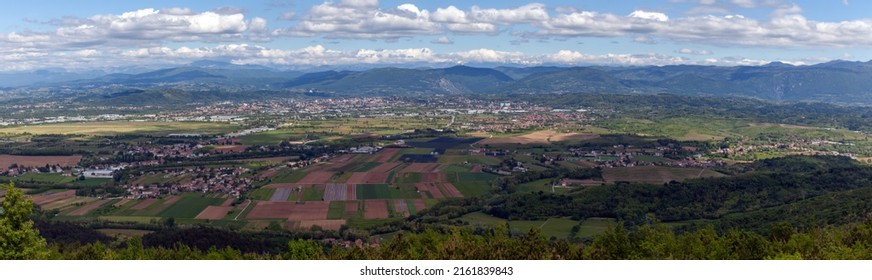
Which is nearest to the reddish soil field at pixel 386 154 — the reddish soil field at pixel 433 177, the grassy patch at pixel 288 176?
the reddish soil field at pixel 433 177

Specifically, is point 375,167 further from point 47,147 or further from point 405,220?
point 47,147

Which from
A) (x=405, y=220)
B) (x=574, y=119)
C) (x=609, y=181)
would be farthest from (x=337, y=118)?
(x=405, y=220)

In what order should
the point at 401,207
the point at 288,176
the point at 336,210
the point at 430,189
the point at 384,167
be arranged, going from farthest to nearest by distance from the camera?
the point at 384,167
the point at 288,176
the point at 430,189
the point at 401,207
the point at 336,210

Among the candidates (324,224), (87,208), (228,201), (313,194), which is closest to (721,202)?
(324,224)

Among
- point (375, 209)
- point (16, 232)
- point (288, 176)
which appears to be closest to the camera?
point (16, 232)

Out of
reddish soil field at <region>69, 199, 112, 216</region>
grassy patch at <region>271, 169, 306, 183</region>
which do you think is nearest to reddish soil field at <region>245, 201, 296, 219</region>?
grassy patch at <region>271, 169, 306, 183</region>

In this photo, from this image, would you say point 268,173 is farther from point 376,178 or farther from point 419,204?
point 419,204
